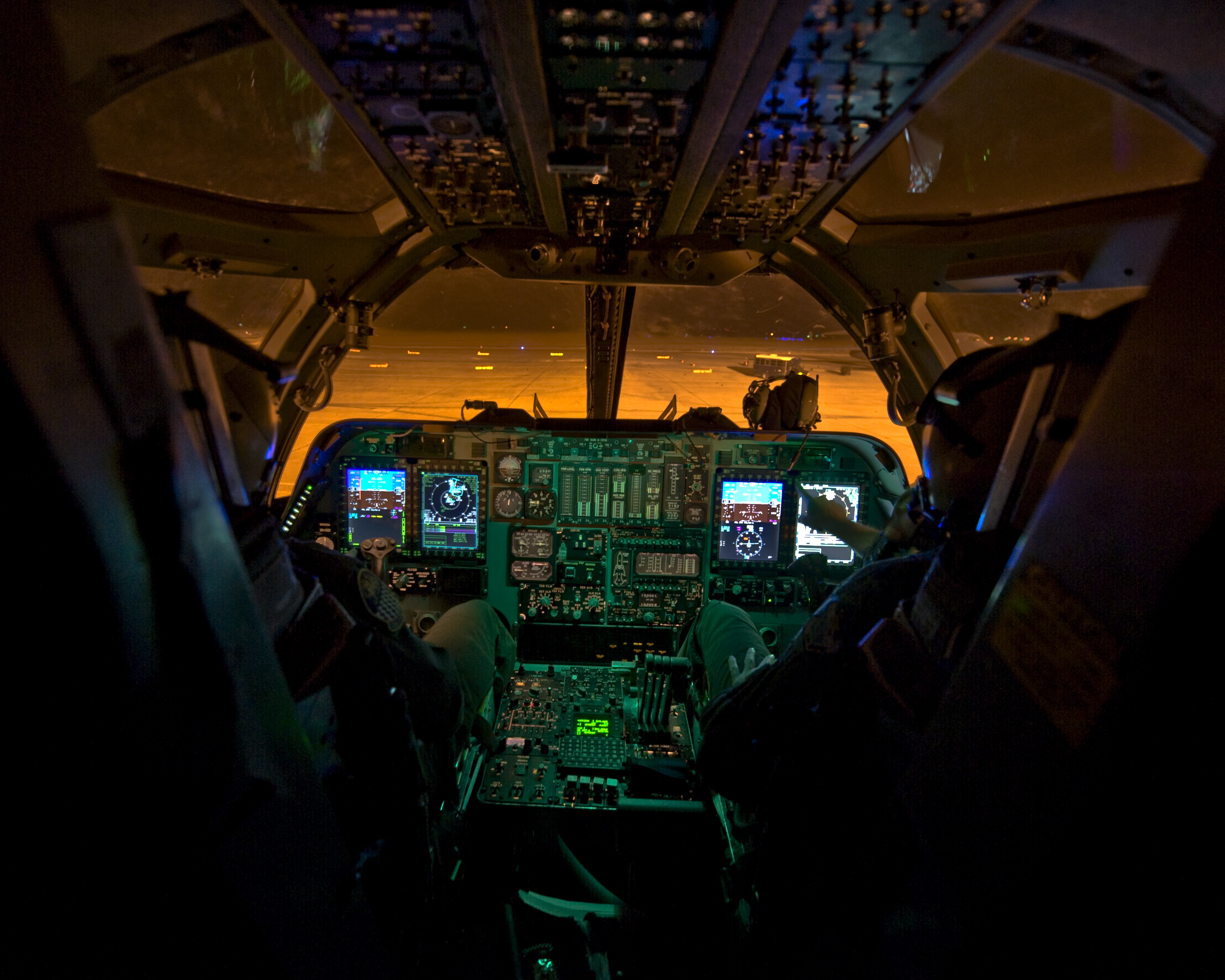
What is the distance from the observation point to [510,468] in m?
3.06

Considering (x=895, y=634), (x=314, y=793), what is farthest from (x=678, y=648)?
(x=314, y=793)

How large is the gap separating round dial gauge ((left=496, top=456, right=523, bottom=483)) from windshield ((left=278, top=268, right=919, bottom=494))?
3.68m

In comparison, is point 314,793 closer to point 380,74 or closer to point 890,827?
point 890,827

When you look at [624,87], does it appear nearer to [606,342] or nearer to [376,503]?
[606,342]

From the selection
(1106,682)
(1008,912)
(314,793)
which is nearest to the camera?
(1106,682)

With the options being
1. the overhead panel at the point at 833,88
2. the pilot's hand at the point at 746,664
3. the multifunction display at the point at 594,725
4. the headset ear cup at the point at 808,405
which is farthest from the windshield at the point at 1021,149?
the multifunction display at the point at 594,725

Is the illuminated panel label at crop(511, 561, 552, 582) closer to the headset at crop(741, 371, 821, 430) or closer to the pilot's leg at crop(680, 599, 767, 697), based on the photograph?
the pilot's leg at crop(680, 599, 767, 697)

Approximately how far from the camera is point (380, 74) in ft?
4.19

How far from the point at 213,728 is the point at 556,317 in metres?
11.2

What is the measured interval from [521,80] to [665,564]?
7.60ft

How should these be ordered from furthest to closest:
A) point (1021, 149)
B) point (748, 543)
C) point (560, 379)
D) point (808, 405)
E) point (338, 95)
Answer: point (560, 379)
point (748, 543)
point (808, 405)
point (1021, 149)
point (338, 95)

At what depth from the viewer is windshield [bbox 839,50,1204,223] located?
1.55 meters

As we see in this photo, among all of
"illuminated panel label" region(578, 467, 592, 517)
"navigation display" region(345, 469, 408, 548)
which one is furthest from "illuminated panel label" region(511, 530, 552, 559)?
"navigation display" region(345, 469, 408, 548)

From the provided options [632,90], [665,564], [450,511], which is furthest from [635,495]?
[632,90]
